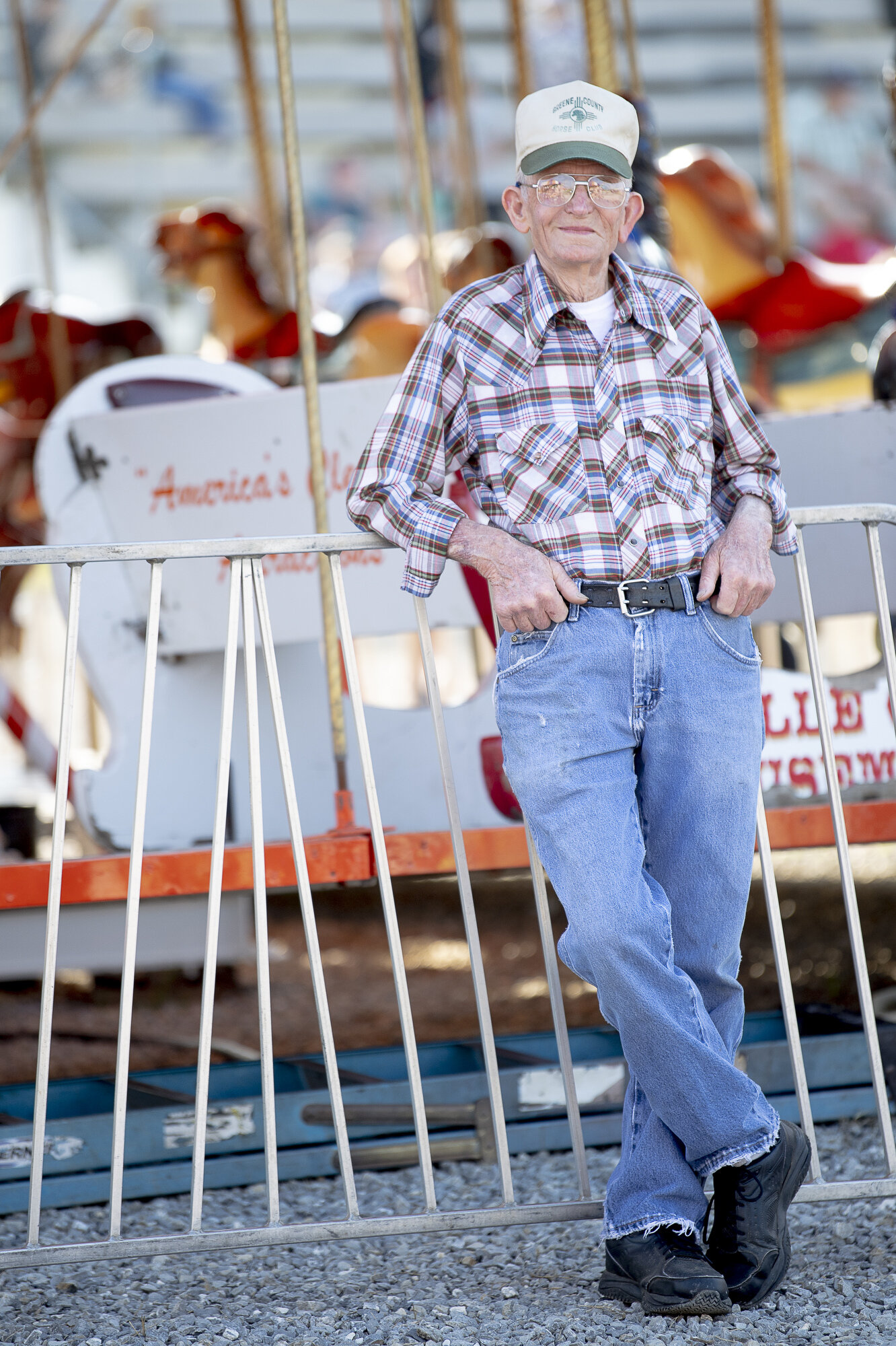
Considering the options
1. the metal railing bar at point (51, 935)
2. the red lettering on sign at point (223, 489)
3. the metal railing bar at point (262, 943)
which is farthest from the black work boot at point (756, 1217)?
the red lettering on sign at point (223, 489)

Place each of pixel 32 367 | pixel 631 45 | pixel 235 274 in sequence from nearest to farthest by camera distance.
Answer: pixel 631 45
pixel 32 367
pixel 235 274

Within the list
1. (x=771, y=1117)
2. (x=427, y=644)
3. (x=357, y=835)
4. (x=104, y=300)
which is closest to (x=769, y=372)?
(x=357, y=835)

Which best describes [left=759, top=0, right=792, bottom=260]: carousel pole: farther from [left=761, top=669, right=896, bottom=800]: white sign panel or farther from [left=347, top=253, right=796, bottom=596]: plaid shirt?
[left=347, top=253, right=796, bottom=596]: plaid shirt

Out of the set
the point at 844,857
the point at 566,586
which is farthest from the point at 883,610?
the point at 566,586

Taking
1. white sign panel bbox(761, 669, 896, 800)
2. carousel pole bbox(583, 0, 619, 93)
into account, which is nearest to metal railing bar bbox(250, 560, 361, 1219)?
white sign panel bbox(761, 669, 896, 800)

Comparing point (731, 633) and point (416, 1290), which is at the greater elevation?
point (731, 633)

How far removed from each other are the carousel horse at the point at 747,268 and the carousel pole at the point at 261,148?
1789 millimetres

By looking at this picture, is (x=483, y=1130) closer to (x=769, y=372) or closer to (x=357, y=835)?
(x=357, y=835)

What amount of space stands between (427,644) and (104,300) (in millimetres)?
10959

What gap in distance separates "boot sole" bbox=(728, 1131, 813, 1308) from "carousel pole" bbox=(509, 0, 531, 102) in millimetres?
4348

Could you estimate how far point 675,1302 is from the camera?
2.15m

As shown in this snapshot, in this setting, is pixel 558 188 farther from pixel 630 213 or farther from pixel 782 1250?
pixel 782 1250

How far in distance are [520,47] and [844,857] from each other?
165 inches

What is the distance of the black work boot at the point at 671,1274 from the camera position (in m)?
2.14
